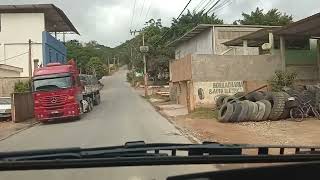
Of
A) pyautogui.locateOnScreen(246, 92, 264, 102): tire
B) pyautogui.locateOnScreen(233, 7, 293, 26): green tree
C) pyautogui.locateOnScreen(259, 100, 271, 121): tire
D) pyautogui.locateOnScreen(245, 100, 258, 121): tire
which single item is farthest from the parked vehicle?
pyautogui.locateOnScreen(233, 7, 293, 26): green tree

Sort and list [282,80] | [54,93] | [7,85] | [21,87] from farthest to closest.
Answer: [7,85]
[21,87]
[54,93]
[282,80]

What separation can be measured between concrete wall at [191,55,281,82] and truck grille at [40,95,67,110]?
742cm

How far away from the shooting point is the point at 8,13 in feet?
166

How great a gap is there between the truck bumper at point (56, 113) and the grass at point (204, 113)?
21.8 feet

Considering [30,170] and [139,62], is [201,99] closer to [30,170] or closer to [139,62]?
[30,170]

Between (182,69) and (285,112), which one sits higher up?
(182,69)

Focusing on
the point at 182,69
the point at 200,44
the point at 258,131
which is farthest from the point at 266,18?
the point at 258,131

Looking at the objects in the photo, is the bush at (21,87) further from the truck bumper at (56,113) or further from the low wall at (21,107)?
the truck bumper at (56,113)

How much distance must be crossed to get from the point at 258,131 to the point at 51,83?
14.1 m

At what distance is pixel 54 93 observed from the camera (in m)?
29.7

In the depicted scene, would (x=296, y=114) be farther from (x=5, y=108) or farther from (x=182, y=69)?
(x=5, y=108)

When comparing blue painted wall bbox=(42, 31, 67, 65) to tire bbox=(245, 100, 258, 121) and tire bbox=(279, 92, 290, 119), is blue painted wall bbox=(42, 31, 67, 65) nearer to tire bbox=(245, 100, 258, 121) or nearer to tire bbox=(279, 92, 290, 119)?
tire bbox=(245, 100, 258, 121)

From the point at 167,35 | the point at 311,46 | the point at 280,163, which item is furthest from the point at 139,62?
the point at 280,163

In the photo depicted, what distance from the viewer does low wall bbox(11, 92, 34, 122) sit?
3048 centimetres
